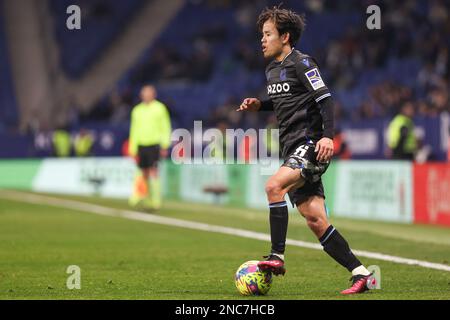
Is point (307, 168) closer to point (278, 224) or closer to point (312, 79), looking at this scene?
point (278, 224)

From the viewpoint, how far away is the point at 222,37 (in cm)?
3797

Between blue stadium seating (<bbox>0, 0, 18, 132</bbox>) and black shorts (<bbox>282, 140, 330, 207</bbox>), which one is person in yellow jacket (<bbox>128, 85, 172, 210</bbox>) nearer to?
black shorts (<bbox>282, 140, 330, 207</bbox>)

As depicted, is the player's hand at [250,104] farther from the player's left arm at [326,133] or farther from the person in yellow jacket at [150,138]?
the person in yellow jacket at [150,138]

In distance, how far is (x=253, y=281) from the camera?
26.8 feet

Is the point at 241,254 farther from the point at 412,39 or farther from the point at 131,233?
the point at 412,39

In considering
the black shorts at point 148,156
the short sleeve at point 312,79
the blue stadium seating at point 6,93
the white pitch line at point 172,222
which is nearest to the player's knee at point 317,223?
the short sleeve at point 312,79

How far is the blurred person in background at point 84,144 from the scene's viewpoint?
3322 centimetres

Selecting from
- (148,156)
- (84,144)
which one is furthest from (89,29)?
(148,156)

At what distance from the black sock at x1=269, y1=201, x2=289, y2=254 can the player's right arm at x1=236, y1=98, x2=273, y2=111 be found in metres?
0.94

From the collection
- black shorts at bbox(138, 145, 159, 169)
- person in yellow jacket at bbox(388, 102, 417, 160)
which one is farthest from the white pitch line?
person in yellow jacket at bbox(388, 102, 417, 160)

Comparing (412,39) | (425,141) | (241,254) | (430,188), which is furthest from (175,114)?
(241,254)

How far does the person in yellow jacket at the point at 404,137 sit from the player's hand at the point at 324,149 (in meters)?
13.1

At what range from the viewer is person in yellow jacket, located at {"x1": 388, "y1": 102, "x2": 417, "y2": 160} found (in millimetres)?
20906
